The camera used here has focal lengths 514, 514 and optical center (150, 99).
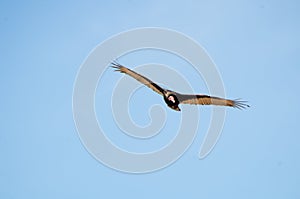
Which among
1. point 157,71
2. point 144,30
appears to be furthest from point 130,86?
point 144,30

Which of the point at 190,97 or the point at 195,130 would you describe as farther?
the point at 195,130

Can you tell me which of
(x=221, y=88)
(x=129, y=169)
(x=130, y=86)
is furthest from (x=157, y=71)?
(x=129, y=169)

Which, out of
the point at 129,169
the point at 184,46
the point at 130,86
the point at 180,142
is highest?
the point at 184,46

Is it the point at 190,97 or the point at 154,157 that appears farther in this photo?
the point at 154,157

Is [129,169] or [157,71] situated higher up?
[157,71]

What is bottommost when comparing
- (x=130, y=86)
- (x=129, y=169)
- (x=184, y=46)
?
(x=129, y=169)

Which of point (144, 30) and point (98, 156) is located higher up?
point (144, 30)

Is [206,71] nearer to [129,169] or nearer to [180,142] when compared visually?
[180,142]

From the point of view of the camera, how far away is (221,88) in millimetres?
21734

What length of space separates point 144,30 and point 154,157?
5.69 meters

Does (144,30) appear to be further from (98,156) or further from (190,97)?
(98,156)

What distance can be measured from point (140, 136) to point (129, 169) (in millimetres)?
1472

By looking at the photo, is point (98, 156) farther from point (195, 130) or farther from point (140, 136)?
point (195, 130)

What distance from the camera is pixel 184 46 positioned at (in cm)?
2289
